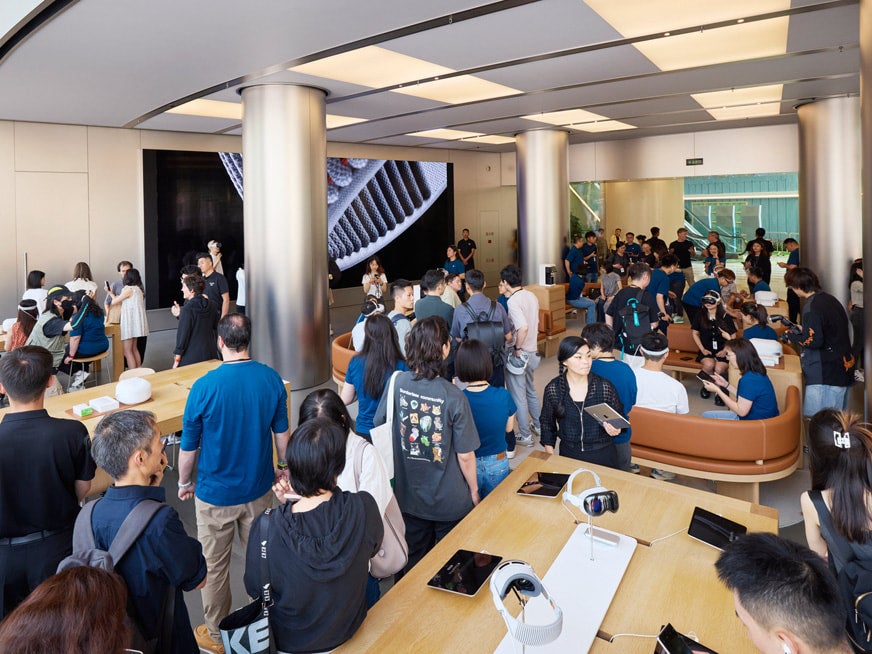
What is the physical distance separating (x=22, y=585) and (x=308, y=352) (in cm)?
524

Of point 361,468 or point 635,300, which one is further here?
point 635,300

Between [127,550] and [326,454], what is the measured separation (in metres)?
0.65

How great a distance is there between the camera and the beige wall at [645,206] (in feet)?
60.3

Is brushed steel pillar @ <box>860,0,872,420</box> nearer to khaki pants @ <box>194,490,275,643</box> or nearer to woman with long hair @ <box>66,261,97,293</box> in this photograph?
khaki pants @ <box>194,490,275,643</box>

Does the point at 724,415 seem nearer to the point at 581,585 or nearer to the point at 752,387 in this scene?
the point at 752,387

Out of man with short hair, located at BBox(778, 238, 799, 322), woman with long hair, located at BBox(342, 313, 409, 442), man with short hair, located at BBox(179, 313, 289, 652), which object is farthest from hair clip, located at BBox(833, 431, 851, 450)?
man with short hair, located at BBox(778, 238, 799, 322)

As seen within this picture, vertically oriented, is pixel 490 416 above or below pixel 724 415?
above

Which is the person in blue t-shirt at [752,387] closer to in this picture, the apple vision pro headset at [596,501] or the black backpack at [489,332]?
the black backpack at [489,332]

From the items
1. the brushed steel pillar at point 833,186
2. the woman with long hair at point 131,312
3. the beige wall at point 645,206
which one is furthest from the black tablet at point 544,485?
the beige wall at point 645,206

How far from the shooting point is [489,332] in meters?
5.07

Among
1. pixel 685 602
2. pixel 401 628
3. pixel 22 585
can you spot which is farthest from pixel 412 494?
pixel 22 585

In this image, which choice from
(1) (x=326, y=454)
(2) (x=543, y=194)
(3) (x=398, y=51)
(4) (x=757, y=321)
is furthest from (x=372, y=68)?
(1) (x=326, y=454)

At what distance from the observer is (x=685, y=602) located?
85.0 inches

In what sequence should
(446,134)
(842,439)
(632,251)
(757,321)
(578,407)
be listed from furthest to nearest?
(632,251) < (446,134) < (757,321) < (578,407) < (842,439)
